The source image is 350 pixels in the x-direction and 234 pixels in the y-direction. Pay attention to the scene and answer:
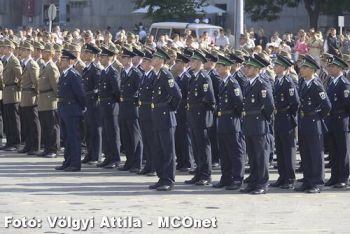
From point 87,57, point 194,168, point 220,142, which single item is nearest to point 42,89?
point 87,57

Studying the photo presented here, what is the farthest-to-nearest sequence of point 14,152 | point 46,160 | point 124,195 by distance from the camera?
point 14,152, point 46,160, point 124,195

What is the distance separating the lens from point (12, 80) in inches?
867

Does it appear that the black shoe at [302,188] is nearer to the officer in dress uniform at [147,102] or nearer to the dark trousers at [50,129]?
the officer in dress uniform at [147,102]

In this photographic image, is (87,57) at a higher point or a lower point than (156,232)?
higher

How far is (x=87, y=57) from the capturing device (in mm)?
19953

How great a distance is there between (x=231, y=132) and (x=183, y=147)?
2.45m

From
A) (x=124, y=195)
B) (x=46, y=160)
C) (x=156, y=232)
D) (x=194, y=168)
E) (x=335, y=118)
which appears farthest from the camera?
(x=46, y=160)

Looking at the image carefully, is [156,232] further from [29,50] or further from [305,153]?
[29,50]

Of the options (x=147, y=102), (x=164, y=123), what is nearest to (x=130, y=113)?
(x=147, y=102)

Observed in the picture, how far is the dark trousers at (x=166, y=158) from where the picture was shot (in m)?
16.7

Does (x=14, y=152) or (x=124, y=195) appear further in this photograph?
(x=14, y=152)

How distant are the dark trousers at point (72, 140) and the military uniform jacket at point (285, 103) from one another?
3645 millimetres

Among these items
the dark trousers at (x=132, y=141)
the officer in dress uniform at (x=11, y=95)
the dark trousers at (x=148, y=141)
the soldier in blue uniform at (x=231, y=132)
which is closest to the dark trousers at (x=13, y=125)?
the officer in dress uniform at (x=11, y=95)

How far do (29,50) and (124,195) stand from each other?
637 cm
